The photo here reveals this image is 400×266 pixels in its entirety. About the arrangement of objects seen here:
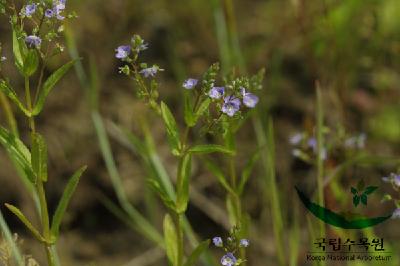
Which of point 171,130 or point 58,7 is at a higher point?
point 58,7

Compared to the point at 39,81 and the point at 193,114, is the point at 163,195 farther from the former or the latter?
the point at 39,81

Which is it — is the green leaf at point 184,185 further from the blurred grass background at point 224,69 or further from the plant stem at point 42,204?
the blurred grass background at point 224,69

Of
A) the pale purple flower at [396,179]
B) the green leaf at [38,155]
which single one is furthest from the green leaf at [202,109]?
the pale purple flower at [396,179]

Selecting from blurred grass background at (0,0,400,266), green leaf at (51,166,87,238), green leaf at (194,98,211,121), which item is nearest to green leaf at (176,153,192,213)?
green leaf at (194,98,211,121)

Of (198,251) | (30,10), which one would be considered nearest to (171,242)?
(198,251)

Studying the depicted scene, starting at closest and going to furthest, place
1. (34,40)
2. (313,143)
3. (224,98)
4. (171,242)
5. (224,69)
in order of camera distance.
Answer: (34,40) → (224,98) → (171,242) → (313,143) → (224,69)

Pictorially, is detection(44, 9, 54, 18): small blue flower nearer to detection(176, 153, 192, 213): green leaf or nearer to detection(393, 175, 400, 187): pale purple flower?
detection(176, 153, 192, 213): green leaf

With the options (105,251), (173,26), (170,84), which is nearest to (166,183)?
(105,251)
